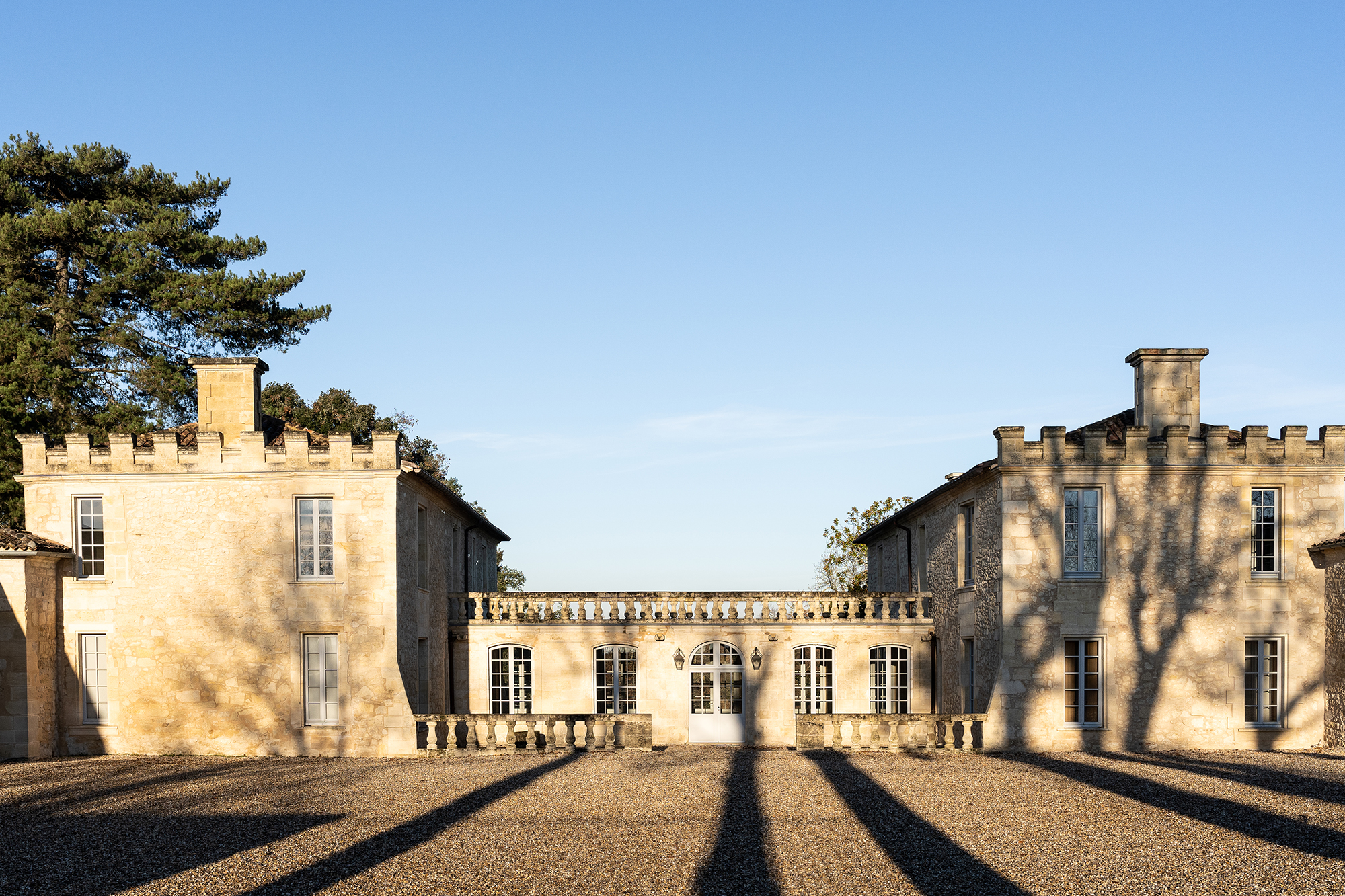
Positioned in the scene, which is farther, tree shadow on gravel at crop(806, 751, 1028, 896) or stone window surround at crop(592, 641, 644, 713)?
stone window surround at crop(592, 641, 644, 713)

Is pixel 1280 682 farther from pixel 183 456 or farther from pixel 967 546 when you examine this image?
pixel 183 456

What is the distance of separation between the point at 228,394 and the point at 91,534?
Result: 11.9ft

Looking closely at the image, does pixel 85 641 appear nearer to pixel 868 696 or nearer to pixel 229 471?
pixel 229 471

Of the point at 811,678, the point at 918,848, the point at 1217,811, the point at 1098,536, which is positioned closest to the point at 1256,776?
the point at 1217,811

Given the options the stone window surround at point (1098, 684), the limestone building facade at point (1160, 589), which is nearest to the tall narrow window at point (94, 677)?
the limestone building facade at point (1160, 589)

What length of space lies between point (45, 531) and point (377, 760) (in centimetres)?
771

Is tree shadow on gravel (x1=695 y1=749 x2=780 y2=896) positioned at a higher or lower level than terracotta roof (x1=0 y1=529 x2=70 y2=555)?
lower

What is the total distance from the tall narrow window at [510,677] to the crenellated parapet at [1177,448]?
1149 cm

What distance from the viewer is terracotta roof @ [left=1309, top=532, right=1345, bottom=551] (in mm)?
19281

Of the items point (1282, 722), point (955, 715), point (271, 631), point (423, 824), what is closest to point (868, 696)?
point (955, 715)

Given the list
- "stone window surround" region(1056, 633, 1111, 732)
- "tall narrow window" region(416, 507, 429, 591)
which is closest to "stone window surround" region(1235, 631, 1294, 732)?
"stone window surround" region(1056, 633, 1111, 732)

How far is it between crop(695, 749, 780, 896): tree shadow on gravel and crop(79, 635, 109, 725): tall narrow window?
12.3 meters

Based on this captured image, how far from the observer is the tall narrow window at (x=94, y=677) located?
20.4 m

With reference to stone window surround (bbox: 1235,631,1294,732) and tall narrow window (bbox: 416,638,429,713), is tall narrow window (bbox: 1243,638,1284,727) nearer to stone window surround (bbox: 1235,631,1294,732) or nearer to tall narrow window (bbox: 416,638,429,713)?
stone window surround (bbox: 1235,631,1294,732)
